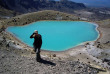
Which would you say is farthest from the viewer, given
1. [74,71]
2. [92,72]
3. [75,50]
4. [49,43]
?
[49,43]

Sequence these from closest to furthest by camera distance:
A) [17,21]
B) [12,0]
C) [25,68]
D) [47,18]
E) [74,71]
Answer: [25,68] → [74,71] → [17,21] → [47,18] → [12,0]

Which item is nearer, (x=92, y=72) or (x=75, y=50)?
(x=92, y=72)

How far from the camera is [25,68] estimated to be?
9.37 m

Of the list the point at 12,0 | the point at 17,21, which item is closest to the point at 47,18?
the point at 17,21

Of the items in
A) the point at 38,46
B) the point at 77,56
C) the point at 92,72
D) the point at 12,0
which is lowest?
the point at 77,56

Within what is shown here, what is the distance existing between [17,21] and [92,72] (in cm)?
3306

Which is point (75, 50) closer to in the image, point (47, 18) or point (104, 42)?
point (104, 42)

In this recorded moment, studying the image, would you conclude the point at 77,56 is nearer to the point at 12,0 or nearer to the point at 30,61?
the point at 30,61

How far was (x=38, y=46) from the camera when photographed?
10594 millimetres

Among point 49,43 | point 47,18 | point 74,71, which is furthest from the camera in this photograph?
point 47,18

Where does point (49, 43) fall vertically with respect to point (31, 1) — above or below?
below

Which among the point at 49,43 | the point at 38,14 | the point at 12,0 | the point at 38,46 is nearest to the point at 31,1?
the point at 12,0

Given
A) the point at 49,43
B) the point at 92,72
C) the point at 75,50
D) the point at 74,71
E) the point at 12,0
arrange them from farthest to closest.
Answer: the point at 12,0, the point at 49,43, the point at 75,50, the point at 92,72, the point at 74,71

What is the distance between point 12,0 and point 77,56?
439 feet
